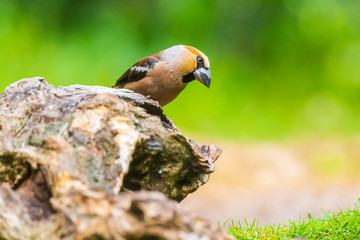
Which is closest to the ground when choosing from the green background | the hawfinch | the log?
the green background

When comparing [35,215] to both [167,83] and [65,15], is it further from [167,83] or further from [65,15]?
[65,15]

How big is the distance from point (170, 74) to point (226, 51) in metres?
5.19

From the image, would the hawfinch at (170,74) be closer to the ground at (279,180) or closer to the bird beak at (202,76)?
the bird beak at (202,76)

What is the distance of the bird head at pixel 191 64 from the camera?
17.2ft

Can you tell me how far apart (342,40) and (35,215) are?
8.19 meters

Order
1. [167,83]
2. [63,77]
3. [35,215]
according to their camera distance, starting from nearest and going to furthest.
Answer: [35,215] < [167,83] < [63,77]

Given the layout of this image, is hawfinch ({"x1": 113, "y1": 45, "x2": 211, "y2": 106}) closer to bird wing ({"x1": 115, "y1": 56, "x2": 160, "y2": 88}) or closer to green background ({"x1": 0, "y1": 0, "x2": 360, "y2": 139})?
bird wing ({"x1": 115, "y1": 56, "x2": 160, "y2": 88})

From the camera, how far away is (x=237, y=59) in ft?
33.5

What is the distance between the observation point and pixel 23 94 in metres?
3.51

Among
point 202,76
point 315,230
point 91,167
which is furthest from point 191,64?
point 91,167

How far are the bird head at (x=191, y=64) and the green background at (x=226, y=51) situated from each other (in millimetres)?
3912

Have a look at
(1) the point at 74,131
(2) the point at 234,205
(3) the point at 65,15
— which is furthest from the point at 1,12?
(1) the point at 74,131

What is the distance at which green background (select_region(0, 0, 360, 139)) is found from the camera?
30.8 feet

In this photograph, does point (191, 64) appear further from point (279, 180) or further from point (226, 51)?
point (226, 51)
